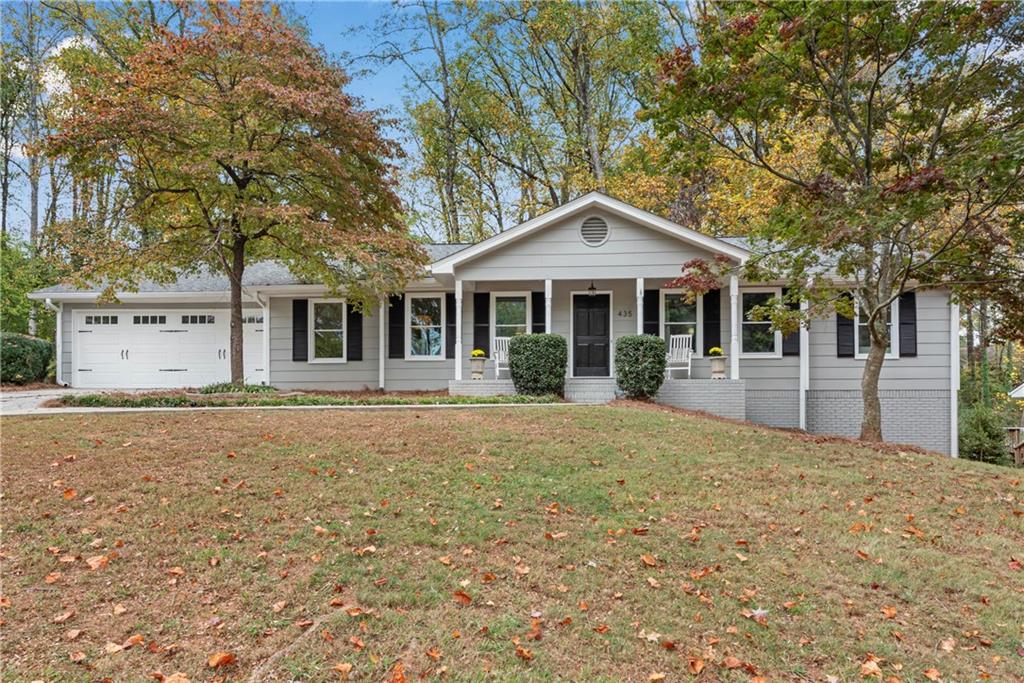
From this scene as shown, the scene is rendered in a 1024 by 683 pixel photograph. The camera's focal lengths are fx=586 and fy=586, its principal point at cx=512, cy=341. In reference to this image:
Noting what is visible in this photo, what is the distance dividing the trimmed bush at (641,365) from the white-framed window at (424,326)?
442 cm

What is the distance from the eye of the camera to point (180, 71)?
990cm

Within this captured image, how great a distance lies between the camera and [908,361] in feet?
40.4

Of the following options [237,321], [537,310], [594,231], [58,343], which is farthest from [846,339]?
[58,343]

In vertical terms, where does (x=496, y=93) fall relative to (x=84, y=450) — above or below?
above

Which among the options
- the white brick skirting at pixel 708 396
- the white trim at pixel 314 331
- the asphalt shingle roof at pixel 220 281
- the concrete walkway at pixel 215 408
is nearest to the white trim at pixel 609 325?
the white brick skirting at pixel 708 396

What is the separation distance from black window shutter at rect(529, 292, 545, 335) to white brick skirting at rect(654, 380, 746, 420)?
307cm

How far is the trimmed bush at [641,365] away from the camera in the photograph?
36.4ft

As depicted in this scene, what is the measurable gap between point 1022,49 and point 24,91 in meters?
26.6

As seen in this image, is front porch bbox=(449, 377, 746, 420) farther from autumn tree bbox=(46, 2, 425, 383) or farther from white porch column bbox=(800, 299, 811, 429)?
autumn tree bbox=(46, 2, 425, 383)

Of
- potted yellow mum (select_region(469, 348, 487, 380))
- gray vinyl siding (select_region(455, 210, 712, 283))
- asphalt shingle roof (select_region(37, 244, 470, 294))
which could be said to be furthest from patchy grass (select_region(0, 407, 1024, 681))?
asphalt shingle roof (select_region(37, 244, 470, 294))

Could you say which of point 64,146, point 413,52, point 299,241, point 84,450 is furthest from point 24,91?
point 84,450

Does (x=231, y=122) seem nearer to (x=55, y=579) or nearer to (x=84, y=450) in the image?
(x=84, y=450)

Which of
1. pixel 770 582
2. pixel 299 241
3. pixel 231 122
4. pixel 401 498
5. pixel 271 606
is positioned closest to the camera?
pixel 271 606

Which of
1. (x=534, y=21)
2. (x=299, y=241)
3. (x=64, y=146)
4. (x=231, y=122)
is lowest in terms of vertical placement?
(x=299, y=241)
